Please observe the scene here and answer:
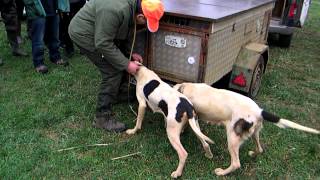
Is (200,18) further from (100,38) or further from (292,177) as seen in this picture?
(292,177)

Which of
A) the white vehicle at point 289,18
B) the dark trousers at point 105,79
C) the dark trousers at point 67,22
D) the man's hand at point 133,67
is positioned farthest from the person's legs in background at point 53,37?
the white vehicle at point 289,18

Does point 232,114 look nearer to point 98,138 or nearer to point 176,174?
point 176,174

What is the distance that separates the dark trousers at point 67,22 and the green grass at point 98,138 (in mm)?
A: 814

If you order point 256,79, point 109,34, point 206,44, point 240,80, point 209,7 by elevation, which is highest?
point 209,7

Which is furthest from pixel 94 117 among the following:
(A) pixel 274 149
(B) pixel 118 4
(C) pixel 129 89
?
(A) pixel 274 149

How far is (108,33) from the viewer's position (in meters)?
4.12

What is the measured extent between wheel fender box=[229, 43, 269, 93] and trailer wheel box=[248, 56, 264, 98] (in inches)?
5.8

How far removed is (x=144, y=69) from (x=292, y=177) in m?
1.94

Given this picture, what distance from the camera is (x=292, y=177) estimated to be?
13.2ft

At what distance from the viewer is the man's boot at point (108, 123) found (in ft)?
15.3

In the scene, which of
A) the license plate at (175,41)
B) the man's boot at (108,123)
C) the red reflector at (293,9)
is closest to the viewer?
the license plate at (175,41)

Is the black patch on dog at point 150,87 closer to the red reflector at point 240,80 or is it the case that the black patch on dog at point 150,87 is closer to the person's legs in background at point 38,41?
the red reflector at point 240,80

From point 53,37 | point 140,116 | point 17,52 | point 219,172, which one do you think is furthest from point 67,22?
point 219,172

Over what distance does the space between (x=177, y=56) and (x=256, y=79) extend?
66.9 inches
